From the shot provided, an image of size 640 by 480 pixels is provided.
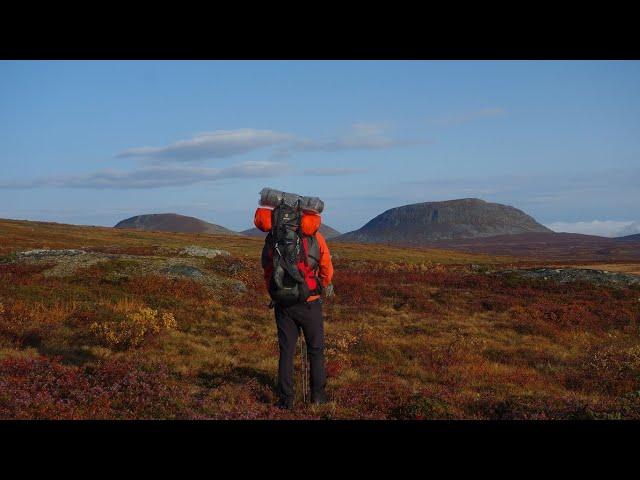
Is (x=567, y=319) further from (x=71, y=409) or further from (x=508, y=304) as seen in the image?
(x=71, y=409)

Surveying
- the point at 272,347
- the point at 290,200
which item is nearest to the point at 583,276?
the point at 272,347

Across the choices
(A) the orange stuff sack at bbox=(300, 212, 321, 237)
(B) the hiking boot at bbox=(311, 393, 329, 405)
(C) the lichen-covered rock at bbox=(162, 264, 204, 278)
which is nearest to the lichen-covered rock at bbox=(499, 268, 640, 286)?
(C) the lichen-covered rock at bbox=(162, 264, 204, 278)

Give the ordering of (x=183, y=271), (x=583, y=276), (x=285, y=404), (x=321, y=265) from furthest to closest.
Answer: (x=583, y=276) < (x=183, y=271) < (x=321, y=265) < (x=285, y=404)

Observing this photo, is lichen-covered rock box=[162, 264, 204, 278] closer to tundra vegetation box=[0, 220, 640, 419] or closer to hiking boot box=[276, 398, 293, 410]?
tundra vegetation box=[0, 220, 640, 419]

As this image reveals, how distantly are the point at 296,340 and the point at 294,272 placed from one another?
122cm

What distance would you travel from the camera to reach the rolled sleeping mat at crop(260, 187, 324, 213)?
8.16m

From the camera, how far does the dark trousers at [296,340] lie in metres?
8.25

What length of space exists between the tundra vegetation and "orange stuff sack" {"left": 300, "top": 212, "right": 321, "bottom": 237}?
9.61ft

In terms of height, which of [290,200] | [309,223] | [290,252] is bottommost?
[290,252]

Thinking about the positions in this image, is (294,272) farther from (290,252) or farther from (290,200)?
(290,200)

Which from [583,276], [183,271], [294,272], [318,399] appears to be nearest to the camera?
[294,272]

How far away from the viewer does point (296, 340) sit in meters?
8.33
